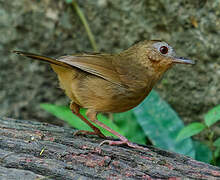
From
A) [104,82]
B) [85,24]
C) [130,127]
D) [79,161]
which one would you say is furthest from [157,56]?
[85,24]

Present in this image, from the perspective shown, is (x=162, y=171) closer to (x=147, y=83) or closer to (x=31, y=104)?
(x=147, y=83)

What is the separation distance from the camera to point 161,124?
4.42m

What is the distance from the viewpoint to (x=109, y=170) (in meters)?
2.67

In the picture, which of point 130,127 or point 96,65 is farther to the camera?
point 130,127

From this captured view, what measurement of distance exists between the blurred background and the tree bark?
1.74 metres

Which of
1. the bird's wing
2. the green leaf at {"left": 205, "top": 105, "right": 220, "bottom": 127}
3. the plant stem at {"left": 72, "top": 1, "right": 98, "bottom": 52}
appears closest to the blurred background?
the plant stem at {"left": 72, "top": 1, "right": 98, "bottom": 52}

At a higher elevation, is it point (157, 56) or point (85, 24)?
point (85, 24)

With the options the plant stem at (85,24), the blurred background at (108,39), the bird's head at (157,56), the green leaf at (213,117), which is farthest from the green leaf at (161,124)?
the plant stem at (85,24)

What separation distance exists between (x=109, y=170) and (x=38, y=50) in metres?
3.02

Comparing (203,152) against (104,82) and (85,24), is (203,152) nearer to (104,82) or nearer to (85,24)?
(104,82)

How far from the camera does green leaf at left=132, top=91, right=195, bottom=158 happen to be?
4.30 meters

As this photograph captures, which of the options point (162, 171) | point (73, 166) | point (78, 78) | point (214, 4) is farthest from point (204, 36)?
point (73, 166)

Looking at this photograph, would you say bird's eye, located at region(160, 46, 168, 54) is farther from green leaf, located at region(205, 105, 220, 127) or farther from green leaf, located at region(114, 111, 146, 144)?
green leaf, located at region(114, 111, 146, 144)

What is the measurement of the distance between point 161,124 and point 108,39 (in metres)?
1.56
